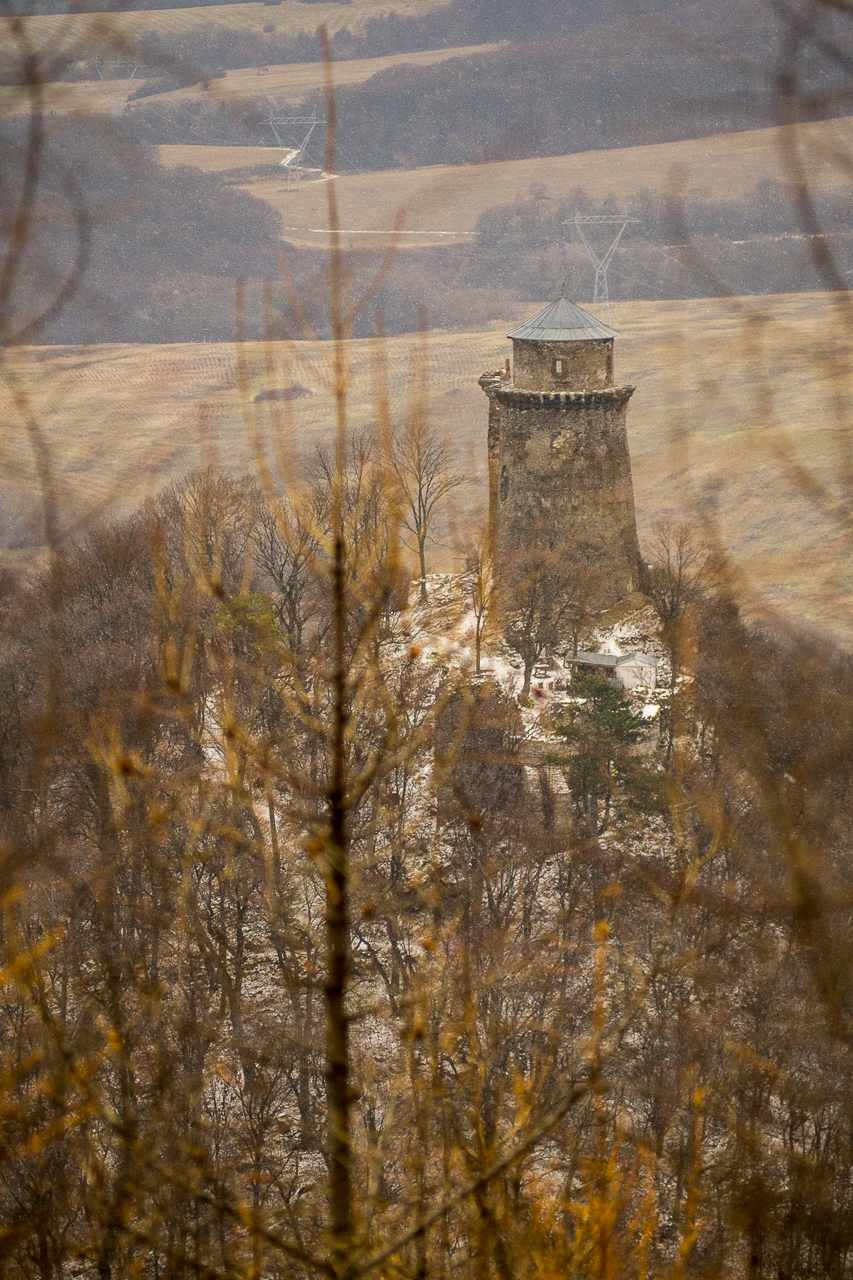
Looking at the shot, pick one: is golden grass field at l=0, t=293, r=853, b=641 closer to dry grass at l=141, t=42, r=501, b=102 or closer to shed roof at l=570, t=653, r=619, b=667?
shed roof at l=570, t=653, r=619, b=667

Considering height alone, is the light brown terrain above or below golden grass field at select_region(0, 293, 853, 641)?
above

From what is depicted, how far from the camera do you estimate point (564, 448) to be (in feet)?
103

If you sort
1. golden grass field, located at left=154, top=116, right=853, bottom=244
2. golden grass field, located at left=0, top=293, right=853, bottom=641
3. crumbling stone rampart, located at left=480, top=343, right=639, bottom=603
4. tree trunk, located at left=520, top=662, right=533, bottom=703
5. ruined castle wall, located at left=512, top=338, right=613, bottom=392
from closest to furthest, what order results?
tree trunk, located at left=520, top=662, right=533, bottom=703
ruined castle wall, located at left=512, top=338, right=613, bottom=392
crumbling stone rampart, located at left=480, top=343, right=639, bottom=603
golden grass field, located at left=0, top=293, right=853, bottom=641
golden grass field, located at left=154, top=116, right=853, bottom=244

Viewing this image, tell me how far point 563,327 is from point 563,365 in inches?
33.6

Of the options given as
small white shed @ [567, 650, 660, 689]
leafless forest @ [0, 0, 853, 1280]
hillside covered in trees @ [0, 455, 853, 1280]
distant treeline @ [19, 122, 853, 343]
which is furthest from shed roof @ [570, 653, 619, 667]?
distant treeline @ [19, 122, 853, 343]

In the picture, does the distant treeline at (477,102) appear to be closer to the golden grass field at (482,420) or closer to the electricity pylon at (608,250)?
the electricity pylon at (608,250)

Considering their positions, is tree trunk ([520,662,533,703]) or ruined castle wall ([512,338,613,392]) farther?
ruined castle wall ([512,338,613,392])

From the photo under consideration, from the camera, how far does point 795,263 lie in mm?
5234

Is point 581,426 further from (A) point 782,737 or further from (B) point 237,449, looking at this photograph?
(B) point 237,449

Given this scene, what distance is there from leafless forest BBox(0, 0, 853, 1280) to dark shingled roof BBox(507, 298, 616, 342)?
4.94 m

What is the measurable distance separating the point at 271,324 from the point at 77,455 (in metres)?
35.9

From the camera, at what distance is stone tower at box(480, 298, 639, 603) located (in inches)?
1209

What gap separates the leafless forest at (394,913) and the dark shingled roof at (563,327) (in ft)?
16.2

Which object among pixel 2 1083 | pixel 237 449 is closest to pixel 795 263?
pixel 2 1083
